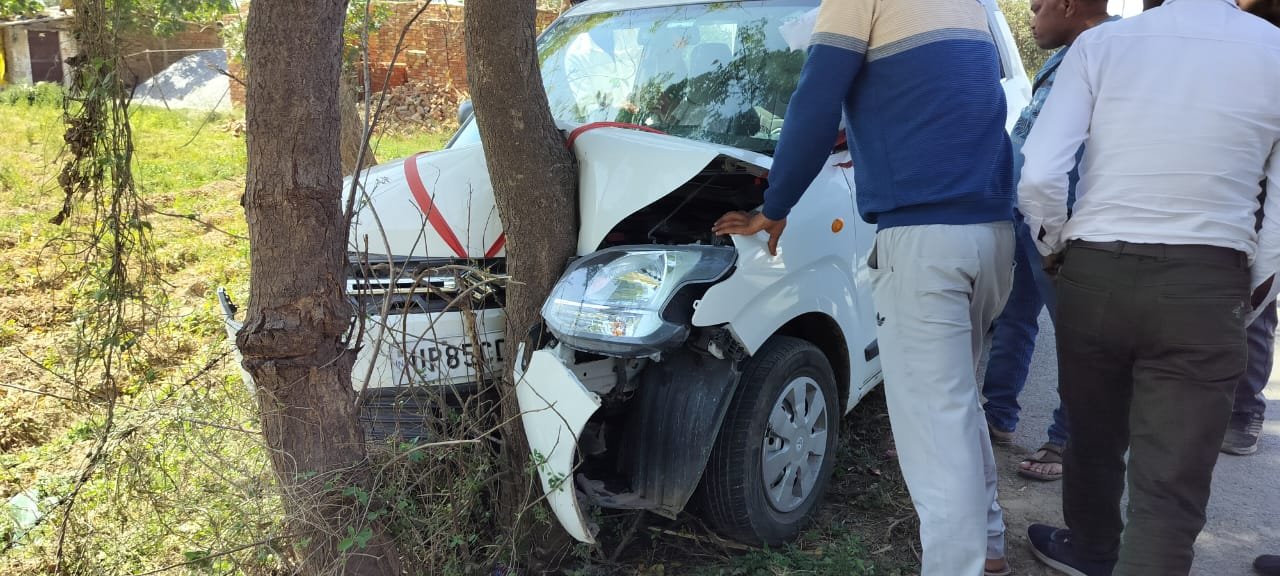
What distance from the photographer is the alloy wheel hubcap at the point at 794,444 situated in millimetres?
2992

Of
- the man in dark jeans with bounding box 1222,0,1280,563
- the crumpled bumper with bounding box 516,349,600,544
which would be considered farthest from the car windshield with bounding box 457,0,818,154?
the man in dark jeans with bounding box 1222,0,1280,563

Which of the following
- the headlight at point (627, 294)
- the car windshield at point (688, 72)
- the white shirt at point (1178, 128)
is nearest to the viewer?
the white shirt at point (1178, 128)

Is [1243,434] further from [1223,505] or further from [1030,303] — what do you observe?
[1030,303]

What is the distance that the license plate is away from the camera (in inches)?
112

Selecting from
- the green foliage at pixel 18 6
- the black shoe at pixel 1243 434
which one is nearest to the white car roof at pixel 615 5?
the black shoe at pixel 1243 434

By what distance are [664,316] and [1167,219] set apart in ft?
4.42

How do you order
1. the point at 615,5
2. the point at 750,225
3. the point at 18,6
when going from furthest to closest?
the point at 18,6 → the point at 615,5 → the point at 750,225

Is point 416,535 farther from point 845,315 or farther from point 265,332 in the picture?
point 845,315

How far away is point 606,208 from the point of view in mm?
2896

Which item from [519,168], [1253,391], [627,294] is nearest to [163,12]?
[519,168]

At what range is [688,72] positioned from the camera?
3.83 meters

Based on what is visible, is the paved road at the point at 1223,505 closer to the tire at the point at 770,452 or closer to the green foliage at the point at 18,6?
the tire at the point at 770,452

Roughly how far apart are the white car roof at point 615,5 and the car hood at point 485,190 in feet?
4.04

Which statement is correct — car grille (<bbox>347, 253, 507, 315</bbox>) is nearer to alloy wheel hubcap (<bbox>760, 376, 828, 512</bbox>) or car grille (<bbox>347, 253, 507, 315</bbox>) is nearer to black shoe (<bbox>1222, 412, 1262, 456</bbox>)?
alloy wheel hubcap (<bbox>760, 376, 828, 512</bbox>)
